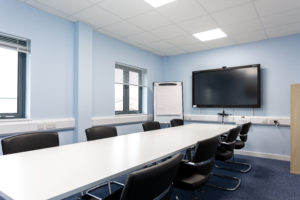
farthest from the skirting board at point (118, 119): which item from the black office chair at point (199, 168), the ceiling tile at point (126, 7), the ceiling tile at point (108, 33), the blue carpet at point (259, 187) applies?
the black office chair at point (199, 168)

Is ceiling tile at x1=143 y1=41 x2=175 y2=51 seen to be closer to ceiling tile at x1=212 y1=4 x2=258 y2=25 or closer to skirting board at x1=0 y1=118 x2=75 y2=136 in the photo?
ceiling tile at x1=212 y1=4 x2=258 y2=25

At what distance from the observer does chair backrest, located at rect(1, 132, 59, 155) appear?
5.68ft

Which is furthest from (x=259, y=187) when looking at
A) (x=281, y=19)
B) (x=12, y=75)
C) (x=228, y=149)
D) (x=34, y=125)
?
(x=12, y=75)

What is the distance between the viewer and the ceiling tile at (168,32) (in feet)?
12.3

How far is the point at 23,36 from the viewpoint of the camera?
285 cm

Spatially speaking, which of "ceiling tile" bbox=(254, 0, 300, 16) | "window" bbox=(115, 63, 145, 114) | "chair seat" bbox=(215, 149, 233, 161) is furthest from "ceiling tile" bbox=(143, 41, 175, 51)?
"chair seat" bbox=(215, 149, 233, 161)

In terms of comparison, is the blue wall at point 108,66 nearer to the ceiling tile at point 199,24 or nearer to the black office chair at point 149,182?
the ceiling tile at point 199,24

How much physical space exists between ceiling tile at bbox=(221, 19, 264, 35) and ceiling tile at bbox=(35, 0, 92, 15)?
261cm

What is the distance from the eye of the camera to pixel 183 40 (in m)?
4.43

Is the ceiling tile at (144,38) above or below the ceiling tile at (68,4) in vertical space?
below

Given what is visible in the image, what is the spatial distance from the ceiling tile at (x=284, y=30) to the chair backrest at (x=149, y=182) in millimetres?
3880

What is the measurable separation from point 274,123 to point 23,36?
5.07 metres

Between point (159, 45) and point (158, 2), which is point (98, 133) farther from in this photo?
point (159, 45)

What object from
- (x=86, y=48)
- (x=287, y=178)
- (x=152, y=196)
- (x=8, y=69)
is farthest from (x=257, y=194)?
(x=8, y=69)
